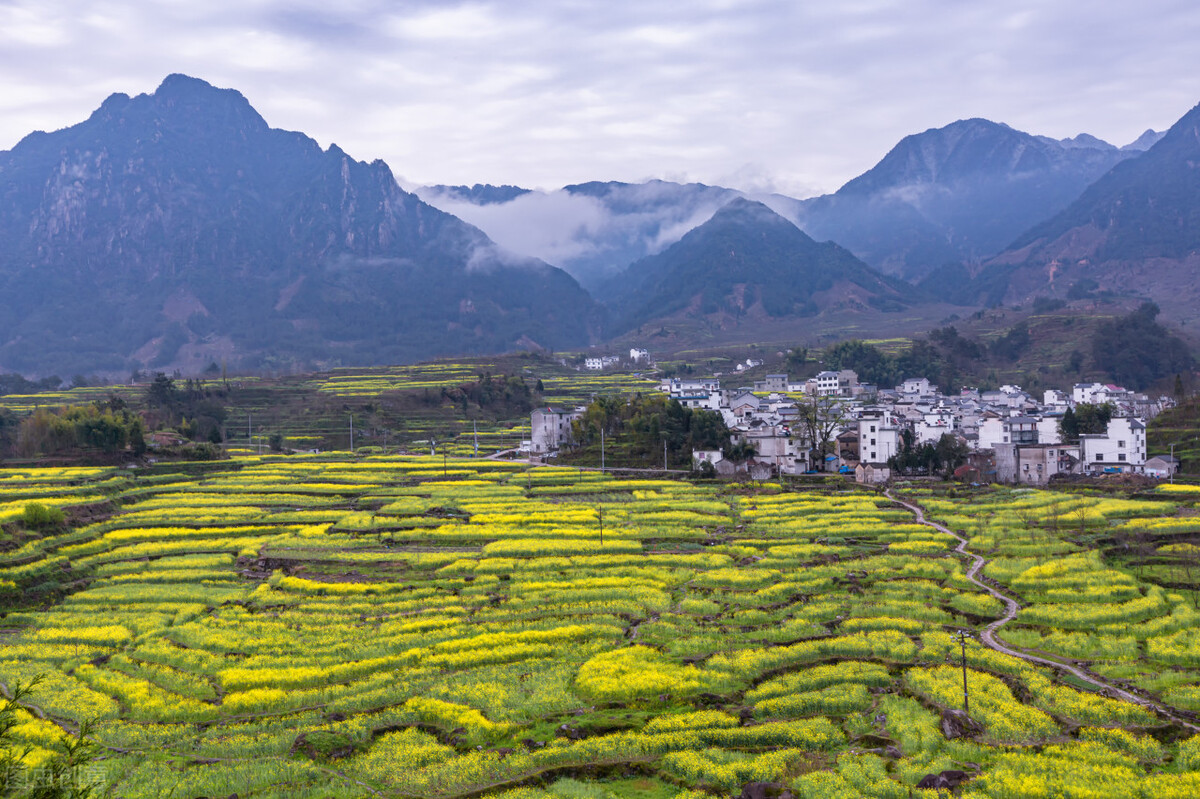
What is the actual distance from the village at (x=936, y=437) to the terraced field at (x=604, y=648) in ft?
36.8

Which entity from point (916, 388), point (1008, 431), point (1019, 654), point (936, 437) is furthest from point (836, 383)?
point (1019, 654)

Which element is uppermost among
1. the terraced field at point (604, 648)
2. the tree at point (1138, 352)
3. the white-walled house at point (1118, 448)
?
the tree at point (1138, 352)

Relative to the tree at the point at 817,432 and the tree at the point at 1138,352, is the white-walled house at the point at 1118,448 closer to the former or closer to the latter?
the tree at the point at 817,432

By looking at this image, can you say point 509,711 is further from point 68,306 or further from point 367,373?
point 68,306

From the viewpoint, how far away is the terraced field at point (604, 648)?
65.1 ft

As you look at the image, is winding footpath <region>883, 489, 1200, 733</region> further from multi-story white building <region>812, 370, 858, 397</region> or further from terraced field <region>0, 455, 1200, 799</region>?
multi-story white building <region>812, 370, 858, 397</region>

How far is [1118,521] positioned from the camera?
4297cm

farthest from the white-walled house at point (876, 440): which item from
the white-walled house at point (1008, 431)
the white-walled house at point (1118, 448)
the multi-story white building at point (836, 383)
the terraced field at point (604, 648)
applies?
the multi-story white building at point (836, 383)

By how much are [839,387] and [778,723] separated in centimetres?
9092

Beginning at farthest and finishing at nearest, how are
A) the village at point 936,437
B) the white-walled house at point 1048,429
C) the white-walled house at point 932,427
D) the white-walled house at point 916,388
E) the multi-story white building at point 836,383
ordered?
the multi-story white building at point 836,383 < the white-walled house at point 916,388 < the white-walled house at point 932,427 < the white-walled house at point 1048,429 < the village at point 936,437

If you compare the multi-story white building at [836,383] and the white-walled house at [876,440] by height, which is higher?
the multi-story white building at [836,383]

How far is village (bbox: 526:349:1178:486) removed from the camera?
5925 centimetres

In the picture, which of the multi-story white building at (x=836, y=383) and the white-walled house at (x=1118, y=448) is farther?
the multi-story white building at (x=836, y=383)

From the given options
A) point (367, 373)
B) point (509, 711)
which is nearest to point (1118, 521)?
point (509, 711)
